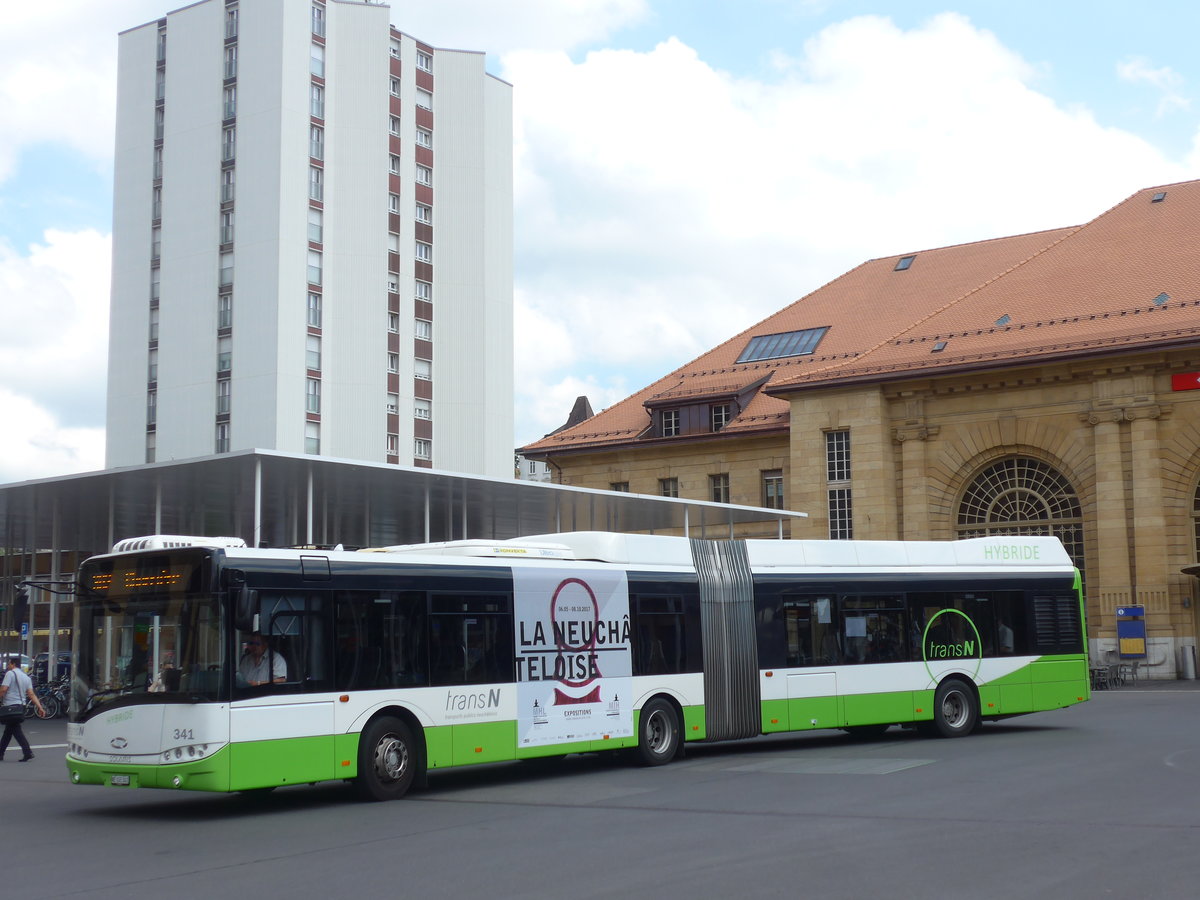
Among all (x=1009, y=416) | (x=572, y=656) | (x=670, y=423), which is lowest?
(x=572, y=656)

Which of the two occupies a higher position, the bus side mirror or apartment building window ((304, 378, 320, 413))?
apartment building window ((304, 378, 320, 413))

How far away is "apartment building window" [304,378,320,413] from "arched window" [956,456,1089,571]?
31.3 meters

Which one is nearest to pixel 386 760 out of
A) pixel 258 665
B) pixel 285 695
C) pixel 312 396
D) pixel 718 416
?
pixel 285 695

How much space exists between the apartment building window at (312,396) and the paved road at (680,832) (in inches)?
1801

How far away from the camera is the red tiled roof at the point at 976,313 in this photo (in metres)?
42.3

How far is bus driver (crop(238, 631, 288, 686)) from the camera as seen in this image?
44.6 feet

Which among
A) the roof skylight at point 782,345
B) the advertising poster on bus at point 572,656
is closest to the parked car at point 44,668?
the advertising poster on bus at point 572,656

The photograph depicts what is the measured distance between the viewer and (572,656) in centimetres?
1695

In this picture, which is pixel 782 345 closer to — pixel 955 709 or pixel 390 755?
pixel 955 709

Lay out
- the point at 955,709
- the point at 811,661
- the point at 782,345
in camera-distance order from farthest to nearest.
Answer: the point at 782,345, the point at 955,709, the point at 811,661

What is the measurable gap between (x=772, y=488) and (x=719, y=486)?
2.38m

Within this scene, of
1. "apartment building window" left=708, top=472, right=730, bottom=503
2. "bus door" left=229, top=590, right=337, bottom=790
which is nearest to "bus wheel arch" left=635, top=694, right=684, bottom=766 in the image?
"bus door" left=229, top=590, right=337, bottom=790

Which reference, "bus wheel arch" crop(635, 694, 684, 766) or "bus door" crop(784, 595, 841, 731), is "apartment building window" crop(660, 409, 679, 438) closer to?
"bus door" crop(784, 595, 841, 731)

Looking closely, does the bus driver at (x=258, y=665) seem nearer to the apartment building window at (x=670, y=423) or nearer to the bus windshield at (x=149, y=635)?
the bus windshield at (x=149, y=635)
